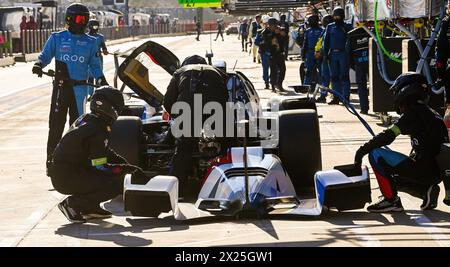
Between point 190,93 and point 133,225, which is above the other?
point 190,93

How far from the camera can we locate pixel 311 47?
2444cm

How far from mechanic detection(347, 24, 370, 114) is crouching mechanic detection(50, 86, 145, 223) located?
10.4 metres

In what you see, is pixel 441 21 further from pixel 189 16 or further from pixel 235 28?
pixel 189 16

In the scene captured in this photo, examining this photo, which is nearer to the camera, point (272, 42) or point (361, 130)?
point (361, 130)

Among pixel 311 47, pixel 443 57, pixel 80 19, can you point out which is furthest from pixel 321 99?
pixel 80 19

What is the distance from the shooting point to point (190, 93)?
35.7 feet

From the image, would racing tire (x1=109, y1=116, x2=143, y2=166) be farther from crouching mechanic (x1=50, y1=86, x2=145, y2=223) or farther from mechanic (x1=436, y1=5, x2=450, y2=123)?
mechanic (x1=436, y1=5, x2=450, y2=123)

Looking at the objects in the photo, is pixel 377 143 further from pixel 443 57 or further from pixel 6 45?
pixel 6 45

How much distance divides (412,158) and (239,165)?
1.51 metres

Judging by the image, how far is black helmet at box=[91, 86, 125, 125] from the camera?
10.1 m

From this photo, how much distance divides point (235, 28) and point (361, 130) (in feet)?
301
